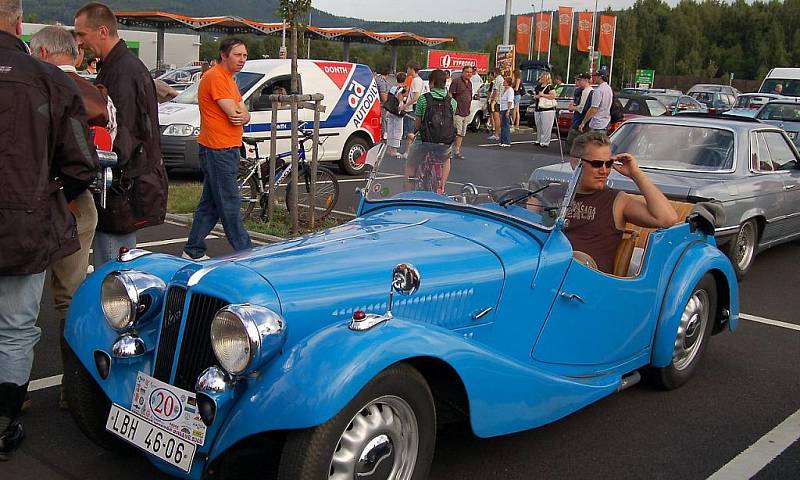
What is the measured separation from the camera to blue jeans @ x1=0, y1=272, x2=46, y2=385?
3.41m

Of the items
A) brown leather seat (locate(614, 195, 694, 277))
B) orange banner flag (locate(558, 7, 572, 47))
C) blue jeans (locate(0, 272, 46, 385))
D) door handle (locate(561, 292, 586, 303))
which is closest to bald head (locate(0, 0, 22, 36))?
blue jeans (locate(0, 272, 46, 385))

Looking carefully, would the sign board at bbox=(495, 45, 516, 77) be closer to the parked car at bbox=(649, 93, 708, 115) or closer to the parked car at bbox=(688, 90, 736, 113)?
A: the parked car at bbox=(649, 93, 708, 115)

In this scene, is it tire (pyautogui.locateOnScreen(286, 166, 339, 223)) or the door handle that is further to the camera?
tire (pyautogui.locateOnScreen(286, 166, 339, 223))

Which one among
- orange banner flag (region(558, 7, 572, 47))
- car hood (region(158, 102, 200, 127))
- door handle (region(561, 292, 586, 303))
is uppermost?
orange banner flag (region(558, 7, 572, 47))

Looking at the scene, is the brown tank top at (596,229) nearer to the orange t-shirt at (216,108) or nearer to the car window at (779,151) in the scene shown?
the orange t-shirt at (216,108)

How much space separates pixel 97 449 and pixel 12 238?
1.10 m

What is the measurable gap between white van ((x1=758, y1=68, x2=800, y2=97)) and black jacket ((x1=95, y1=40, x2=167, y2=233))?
2203 cm

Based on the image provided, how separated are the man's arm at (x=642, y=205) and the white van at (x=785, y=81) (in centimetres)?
2063

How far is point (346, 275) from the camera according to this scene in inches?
126

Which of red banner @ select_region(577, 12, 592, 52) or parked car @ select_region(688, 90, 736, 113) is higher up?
red banner @ select_region(577, 12, 592, 52)

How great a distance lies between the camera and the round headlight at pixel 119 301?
321 centimetres

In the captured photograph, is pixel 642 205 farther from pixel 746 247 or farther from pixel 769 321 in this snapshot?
pixel 746 247

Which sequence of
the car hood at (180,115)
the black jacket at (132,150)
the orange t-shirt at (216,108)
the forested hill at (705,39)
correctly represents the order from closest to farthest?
the black jacket at (132,150)
the orange t-shirt at (216,108)
the car hood at (180,115)
the forested hill at (705,39)

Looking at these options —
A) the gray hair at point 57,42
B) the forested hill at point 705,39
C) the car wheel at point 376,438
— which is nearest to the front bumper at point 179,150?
the gray hair at point 57,42
